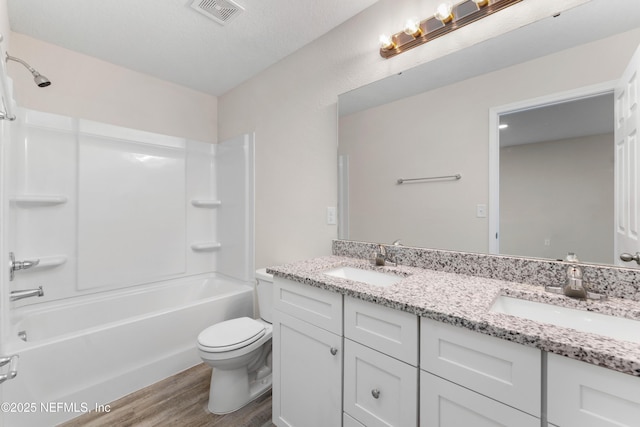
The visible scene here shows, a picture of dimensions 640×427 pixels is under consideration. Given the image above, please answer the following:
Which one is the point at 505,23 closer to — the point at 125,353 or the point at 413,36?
the point at 413,36

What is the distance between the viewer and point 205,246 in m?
2.82

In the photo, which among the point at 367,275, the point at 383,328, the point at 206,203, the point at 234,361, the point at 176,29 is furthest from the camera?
the point at 206,203

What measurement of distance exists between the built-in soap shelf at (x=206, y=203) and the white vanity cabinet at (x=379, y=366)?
2.18 meters

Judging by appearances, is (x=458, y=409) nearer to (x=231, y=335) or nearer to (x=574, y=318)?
(x=574, y=318)

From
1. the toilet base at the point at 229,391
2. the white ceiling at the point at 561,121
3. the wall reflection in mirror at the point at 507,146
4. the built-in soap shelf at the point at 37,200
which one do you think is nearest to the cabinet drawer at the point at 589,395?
the wall reflection in mirror at the point at 507,146

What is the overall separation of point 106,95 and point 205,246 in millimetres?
1567

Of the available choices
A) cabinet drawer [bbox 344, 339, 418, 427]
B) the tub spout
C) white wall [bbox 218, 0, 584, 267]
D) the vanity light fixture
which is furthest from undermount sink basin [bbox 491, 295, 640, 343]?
the tub spout

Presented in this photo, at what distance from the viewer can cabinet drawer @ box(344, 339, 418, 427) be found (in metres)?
0.93

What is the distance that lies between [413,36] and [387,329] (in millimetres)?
1474

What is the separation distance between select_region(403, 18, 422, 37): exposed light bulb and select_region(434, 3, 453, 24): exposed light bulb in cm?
10

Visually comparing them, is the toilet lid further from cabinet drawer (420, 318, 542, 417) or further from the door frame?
the door frame

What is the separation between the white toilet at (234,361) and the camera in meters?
1.59

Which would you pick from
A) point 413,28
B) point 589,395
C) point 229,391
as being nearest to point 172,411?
point 229,391

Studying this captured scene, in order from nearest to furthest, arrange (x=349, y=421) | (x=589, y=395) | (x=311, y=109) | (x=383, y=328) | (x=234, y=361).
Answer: (x=589, y=395) < (x=383, y=328) < (x=349, y=421) < (x=234, y=361) < (x=311, y=109)
